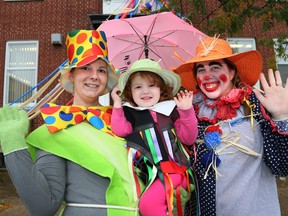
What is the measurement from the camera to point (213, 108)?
2291mm

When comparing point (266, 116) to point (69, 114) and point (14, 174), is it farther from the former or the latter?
point (14, 174)

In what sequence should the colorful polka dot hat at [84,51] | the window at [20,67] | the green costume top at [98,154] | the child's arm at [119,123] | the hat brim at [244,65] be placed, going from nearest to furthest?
the green costume top at [98,154] < the child's arm at [119,123] < the colorful polka dot hat at [84,51] < the hat brim at [244,65] < the window at [20,67]

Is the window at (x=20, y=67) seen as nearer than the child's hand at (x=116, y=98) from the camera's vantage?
No

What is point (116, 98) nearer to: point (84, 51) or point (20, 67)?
point (84, 51)

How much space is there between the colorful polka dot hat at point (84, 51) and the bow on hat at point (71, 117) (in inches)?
12.1

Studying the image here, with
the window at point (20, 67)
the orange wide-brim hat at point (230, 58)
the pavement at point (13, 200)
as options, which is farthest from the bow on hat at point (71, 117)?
the window at point (20, 67)

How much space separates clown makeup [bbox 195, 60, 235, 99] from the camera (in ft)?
7.44

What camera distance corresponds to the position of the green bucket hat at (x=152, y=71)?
2291mm

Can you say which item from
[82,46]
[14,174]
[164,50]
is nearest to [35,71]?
[164,50]

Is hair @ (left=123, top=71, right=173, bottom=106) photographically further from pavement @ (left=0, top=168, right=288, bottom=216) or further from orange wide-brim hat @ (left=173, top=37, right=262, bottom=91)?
pavement @ (left=0, top=168, right=288, bottom=216)

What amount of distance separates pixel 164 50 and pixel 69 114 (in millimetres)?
2519

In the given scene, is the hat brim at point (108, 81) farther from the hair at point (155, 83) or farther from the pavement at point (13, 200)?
the pavement at point (13, 200)

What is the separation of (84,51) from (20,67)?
8318mm

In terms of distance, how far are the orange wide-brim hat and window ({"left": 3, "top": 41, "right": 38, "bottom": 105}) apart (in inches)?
322
